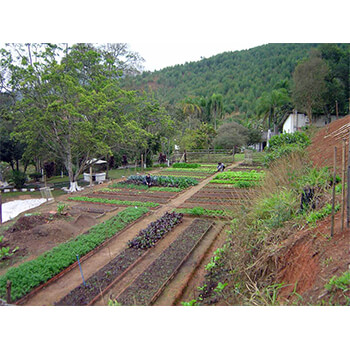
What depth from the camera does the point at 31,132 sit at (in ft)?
40.2

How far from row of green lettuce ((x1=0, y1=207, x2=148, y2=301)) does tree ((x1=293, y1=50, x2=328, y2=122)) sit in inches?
647

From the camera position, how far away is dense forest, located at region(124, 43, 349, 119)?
36.9 metres

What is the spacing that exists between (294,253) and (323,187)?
182 centimetres

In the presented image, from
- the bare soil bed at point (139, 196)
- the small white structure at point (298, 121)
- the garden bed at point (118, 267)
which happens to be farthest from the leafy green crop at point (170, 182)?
the small white structure at point (298, 121)

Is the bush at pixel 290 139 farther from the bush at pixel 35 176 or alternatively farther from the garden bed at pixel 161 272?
the bush at pixel 35 176

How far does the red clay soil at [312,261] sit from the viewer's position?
255cm

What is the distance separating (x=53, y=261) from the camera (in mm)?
5105

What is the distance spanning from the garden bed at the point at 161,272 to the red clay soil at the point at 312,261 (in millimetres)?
1964

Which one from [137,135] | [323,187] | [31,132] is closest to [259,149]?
[137,135]

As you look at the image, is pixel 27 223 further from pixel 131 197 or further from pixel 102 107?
pixel 102 107

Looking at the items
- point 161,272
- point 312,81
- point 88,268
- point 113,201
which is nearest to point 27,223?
point 88,268

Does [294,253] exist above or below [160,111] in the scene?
below

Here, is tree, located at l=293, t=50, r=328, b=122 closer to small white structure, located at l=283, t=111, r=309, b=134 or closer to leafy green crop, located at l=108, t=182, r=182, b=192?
small white structure, located at l=283, t=111, r=309, b=134

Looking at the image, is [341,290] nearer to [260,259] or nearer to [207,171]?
[260,259]
